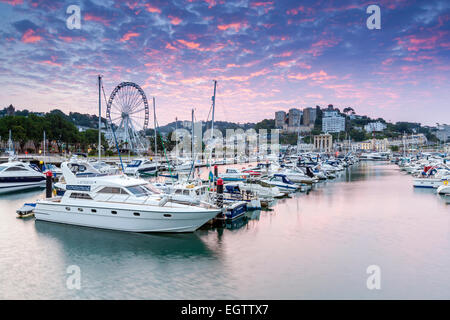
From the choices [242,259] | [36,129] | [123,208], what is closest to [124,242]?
[123,208]

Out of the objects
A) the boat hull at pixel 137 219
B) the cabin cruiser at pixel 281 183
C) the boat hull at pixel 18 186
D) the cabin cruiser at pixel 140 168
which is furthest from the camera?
the cabin cruiser at pixel 140 168

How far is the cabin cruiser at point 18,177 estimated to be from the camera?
107ft

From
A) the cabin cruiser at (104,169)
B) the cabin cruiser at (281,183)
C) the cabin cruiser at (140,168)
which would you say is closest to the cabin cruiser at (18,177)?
the cabin cruiser at (104,169)

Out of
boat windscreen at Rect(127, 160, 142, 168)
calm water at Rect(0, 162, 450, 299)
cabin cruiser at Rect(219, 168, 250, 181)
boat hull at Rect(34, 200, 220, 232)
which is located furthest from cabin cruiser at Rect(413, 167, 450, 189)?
boat windscreen at Rect(127, 160, 142, 168)

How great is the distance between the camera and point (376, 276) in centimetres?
1158

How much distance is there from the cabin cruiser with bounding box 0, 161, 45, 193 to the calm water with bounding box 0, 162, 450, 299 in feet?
45.6

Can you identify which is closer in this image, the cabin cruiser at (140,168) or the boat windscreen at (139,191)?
the boat windscreen at (139,191)

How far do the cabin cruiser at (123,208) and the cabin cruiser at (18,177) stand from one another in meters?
18.7

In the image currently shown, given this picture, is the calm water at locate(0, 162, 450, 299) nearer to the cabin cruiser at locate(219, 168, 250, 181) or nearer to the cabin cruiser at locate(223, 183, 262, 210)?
the cabin cruiser at locate(223, 183, 262, 210)

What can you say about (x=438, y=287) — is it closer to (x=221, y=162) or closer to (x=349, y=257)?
(x=349, y=257)

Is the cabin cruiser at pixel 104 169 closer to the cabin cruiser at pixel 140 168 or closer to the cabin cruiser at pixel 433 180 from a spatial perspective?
the cabin cruiser at pixel 140 168
